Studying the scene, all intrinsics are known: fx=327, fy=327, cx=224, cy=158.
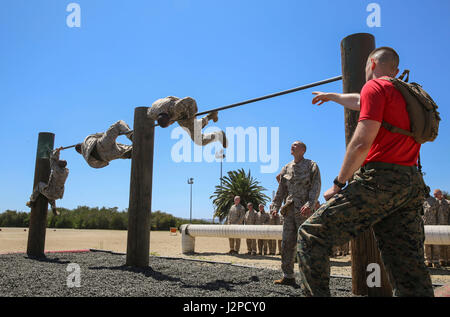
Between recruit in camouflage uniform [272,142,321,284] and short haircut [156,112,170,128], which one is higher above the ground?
short haircut [156,112,170,128]

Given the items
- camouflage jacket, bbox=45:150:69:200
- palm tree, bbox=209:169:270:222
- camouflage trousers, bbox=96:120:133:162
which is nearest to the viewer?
camouflage trousers, bbox=96:120:133:162

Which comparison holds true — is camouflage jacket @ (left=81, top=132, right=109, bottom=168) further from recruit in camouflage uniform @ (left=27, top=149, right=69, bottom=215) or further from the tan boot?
the tan boot

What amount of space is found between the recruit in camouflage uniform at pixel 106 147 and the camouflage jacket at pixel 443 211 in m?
8.97

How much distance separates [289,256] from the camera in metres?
4.55

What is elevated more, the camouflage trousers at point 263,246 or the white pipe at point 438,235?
the white pipe at point 438,235

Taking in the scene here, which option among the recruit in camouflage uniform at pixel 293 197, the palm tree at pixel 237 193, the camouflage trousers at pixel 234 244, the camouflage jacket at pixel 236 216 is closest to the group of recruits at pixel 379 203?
the recruit in camouflage uniform at pixel 293 197

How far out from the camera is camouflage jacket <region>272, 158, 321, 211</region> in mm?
4696

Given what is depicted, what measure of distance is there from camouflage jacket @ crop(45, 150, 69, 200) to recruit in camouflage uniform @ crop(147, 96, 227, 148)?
3.09 meters

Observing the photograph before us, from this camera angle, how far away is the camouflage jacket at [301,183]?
4.70 m

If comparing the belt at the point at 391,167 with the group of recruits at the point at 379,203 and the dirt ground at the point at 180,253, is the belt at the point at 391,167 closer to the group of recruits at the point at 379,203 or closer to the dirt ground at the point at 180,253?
the group of recruits at the point at 379,203

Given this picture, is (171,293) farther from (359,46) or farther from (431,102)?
(359,46)

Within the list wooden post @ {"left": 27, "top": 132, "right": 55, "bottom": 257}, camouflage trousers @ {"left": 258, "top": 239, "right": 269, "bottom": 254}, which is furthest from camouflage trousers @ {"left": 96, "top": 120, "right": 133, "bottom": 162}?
camouflage trousers @ {"left": 258, "top": 239, "right": 269, "bottom": 254}

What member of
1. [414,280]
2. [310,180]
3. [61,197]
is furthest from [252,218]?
[414,280]

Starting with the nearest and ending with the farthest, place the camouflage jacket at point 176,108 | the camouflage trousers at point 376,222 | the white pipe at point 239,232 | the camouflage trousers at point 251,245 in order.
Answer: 1. the camouflage trousers at point 376,222
2. the camouflage jacket at point 176,108
3. the white pipe at point 239,232
4. the camouflage trousers at point 251,245
